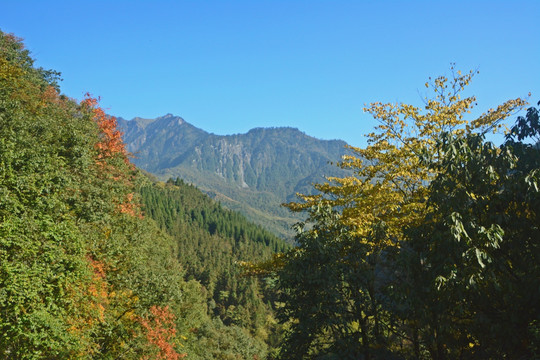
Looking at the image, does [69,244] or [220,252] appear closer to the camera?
[69,244]

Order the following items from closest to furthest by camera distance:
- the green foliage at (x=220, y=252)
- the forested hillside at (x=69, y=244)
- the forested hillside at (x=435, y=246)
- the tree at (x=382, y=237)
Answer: the forested hillside at (x=435, y=246) → the tree at (x=382, y=237) → the forested hillside at (x=69, y=244) → the green foliage at (x=220, y=252)

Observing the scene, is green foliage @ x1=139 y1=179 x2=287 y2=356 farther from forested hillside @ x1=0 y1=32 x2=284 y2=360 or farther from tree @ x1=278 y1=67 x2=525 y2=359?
tree @ x1=278 y1=67 x2=525 y2=359

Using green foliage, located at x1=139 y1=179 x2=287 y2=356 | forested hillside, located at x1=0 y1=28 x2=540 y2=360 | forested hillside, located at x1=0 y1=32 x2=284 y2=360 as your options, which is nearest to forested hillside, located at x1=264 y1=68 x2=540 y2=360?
forested hillside, located at x1=0 y1=28 x2=540 y2=360

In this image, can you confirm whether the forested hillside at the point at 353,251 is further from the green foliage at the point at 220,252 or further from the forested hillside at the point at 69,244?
the green foliage at the point at 220,252

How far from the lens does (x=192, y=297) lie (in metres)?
46.8

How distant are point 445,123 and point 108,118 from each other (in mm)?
28429

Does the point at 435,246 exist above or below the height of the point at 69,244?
above

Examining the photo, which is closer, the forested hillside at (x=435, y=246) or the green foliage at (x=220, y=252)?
the forested hillside at (x=435, y=246)

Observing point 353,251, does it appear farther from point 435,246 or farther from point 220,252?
point 220,252

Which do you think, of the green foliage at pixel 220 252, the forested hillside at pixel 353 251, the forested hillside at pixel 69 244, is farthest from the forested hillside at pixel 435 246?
the green foliage at pixel 220 252

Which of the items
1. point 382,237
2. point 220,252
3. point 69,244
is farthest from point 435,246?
point 220,252

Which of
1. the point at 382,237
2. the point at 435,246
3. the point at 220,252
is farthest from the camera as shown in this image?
the point at 220,252

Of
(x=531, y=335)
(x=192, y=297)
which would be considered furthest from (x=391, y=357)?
(x=192, y=297)

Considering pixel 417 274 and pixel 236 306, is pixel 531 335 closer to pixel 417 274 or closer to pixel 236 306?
pixel 417 274
